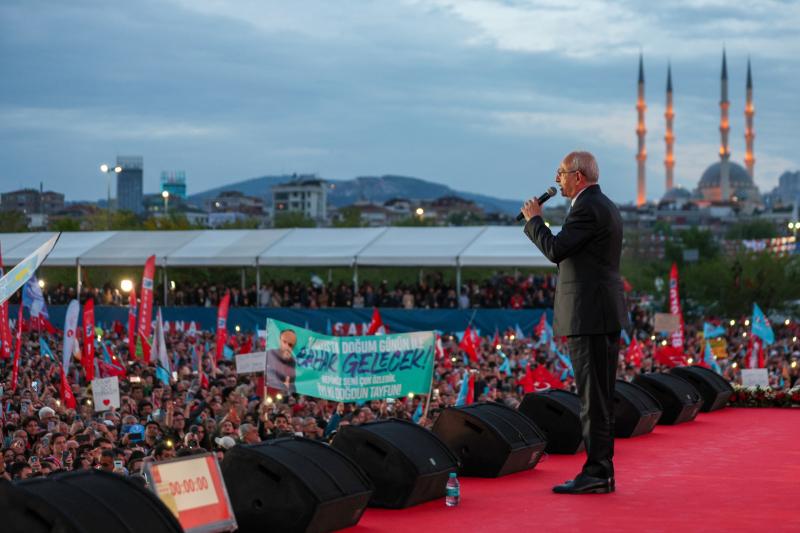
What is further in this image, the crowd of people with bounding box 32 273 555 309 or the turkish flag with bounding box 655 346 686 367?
the crowd of people with bounding box 32 273 555 309

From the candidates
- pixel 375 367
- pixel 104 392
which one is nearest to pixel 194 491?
pixel 375 367

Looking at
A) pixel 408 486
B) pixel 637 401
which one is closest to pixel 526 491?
pixel 408 486

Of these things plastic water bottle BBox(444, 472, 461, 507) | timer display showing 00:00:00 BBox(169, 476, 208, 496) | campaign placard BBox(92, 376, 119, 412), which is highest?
timer display showing 00:00:00 BBox(169, 476, 208, 496)

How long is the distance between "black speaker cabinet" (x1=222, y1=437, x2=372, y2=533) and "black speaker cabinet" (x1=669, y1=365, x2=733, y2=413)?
20.6ft

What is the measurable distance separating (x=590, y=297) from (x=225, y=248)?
35.8m

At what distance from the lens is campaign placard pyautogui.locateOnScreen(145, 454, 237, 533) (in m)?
5.14

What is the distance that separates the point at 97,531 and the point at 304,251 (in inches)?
1418

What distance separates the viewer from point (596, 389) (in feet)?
21.2

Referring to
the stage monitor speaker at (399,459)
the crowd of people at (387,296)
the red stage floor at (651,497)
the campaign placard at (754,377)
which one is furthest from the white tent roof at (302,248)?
the stage monitor speaker at (399,459)

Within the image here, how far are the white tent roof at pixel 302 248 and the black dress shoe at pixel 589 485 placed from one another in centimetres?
2842

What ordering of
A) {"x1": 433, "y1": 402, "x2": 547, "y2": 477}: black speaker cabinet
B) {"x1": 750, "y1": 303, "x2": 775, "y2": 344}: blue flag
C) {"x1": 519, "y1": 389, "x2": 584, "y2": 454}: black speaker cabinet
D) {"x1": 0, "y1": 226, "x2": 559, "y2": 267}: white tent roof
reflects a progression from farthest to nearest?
{"x1": 0, "y1": 226, "x2": 559, "y2": 267}: white tent roof → {"x1": 750, "y1": 303, "x2": 775, "y2": 344}: blue flag → {"x1": 519, "y1": 389, "x2": 584, "y2": 454}: black speaker cabinet → {"x1": 433, "y1": 402, "x2": 547, "y2": 477}: black speaker cabinet

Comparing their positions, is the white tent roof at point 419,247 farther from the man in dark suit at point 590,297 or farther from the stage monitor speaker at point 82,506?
the stage monitor speaker at point 82,506

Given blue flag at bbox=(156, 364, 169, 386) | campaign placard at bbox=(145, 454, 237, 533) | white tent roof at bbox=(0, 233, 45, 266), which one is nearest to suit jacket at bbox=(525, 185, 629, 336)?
campaign placard at bbox=(145, 454, 237, 533)

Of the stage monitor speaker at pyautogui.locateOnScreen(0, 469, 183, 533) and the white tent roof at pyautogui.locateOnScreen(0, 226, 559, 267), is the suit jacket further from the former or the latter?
the white tent roof at pyautogui.locateOnScreen(0, 226, 559, 267)
